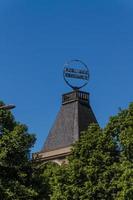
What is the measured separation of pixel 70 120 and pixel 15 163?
42012mm

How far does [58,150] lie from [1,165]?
37.9 metres

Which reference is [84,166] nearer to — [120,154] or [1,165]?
[120,154]

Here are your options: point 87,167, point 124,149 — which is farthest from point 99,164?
point 124,149

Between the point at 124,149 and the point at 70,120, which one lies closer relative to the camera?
the point at 124,149

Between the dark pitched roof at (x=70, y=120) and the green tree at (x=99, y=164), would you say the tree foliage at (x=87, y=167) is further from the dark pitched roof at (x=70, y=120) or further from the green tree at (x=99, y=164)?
the dark pitched roof at (x=70, y=120)

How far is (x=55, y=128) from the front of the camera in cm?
9331

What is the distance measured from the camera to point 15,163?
50.9m

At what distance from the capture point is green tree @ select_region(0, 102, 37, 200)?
49844mm

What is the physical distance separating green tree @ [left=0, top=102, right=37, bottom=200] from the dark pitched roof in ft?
120

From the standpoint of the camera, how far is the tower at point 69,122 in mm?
88062

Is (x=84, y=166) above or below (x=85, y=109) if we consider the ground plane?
below

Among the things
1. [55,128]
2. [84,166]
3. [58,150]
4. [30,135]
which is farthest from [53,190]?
[55,128]

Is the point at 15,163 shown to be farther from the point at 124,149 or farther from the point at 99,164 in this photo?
the point at 99,164

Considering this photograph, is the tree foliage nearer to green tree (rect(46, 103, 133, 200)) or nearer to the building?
green tree (rect(46, 103, 133, 200))
